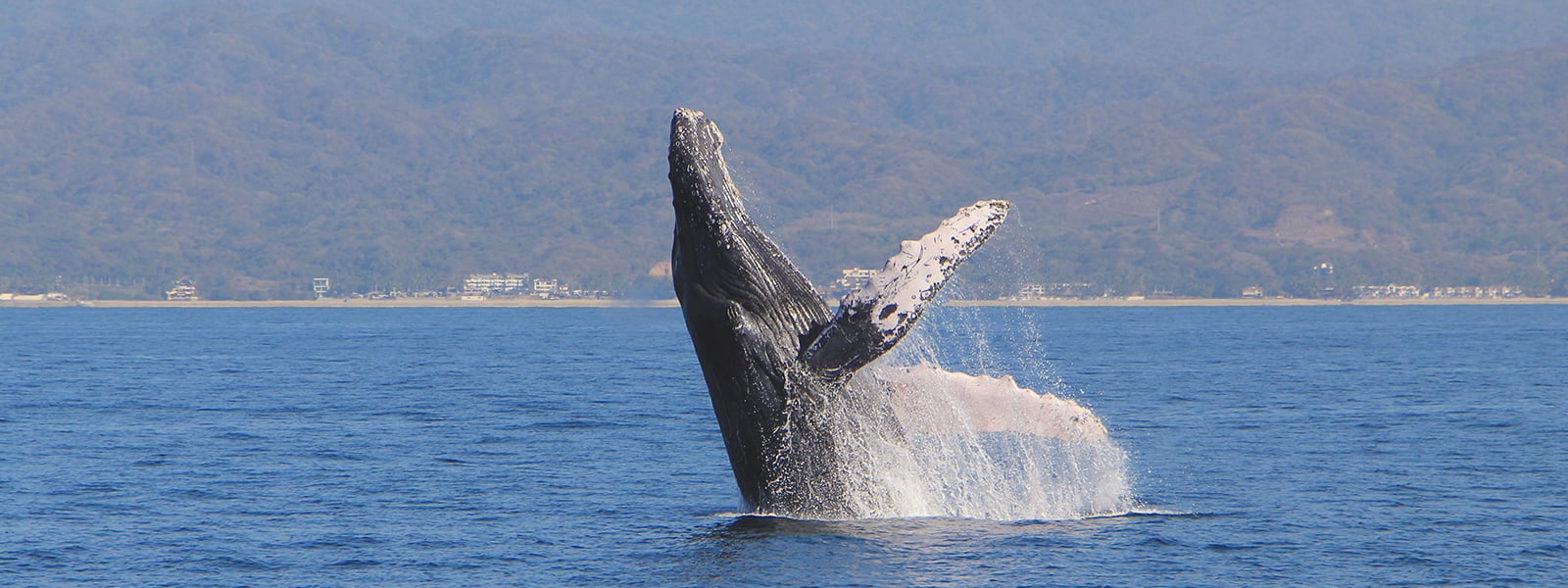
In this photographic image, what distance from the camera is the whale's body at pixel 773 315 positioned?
18.8 meters

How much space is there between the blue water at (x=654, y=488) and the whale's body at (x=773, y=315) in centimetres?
163

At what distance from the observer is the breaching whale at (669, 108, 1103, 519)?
742 inches

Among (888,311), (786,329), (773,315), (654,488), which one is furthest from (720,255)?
(654,488)

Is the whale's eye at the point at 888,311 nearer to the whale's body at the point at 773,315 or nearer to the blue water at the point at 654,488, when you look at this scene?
the whale's body at the point at 773,315

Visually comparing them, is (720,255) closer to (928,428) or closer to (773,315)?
(773,315)

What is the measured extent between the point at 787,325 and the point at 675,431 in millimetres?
20883

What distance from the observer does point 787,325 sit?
68.1ft

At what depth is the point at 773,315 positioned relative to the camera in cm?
2069

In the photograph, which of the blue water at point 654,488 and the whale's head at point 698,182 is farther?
the blue water at point 654,488

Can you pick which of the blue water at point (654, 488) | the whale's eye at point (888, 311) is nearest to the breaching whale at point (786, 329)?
the whale's eye at point (888, 311)

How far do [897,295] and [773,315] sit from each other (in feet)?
7.77

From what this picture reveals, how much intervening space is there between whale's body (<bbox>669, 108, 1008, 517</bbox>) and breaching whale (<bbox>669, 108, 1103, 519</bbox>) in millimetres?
11

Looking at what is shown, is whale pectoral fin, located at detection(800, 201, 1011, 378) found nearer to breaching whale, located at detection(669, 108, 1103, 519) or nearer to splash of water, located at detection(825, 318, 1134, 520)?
breaching whale, located at detection(669, 108, 1103, 519)

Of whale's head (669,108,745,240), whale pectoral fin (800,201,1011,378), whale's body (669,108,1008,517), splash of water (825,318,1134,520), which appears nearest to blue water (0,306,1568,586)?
splash of water (825,318,1134,520)
